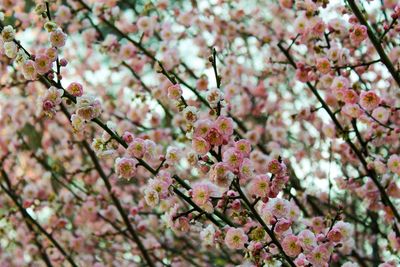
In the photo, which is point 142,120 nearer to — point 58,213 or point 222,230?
point 58,213

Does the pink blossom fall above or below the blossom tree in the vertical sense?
below

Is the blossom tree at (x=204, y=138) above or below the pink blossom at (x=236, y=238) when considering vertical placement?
above

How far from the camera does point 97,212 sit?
464 cm

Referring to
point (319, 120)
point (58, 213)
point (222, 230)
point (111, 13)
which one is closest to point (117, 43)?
point (111, 13)

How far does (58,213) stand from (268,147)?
6.22ft

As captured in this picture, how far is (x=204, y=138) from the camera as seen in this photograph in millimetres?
2289

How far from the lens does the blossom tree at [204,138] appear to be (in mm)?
2375

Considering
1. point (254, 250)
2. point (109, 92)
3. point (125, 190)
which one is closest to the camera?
point (254, 250)

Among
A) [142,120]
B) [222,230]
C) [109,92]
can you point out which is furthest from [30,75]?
[109,92]

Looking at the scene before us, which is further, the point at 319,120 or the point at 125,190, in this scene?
the point at 125,190

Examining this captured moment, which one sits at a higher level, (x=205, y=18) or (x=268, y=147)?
(x=205, y=18)

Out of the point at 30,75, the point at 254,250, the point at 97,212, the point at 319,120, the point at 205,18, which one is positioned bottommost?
the point at 254,250

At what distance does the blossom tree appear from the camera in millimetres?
2375

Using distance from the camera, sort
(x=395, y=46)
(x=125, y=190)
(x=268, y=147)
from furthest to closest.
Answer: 1. (x=125, y=190)
2. (x=268, y=147)
3. (x=395, y=46)
